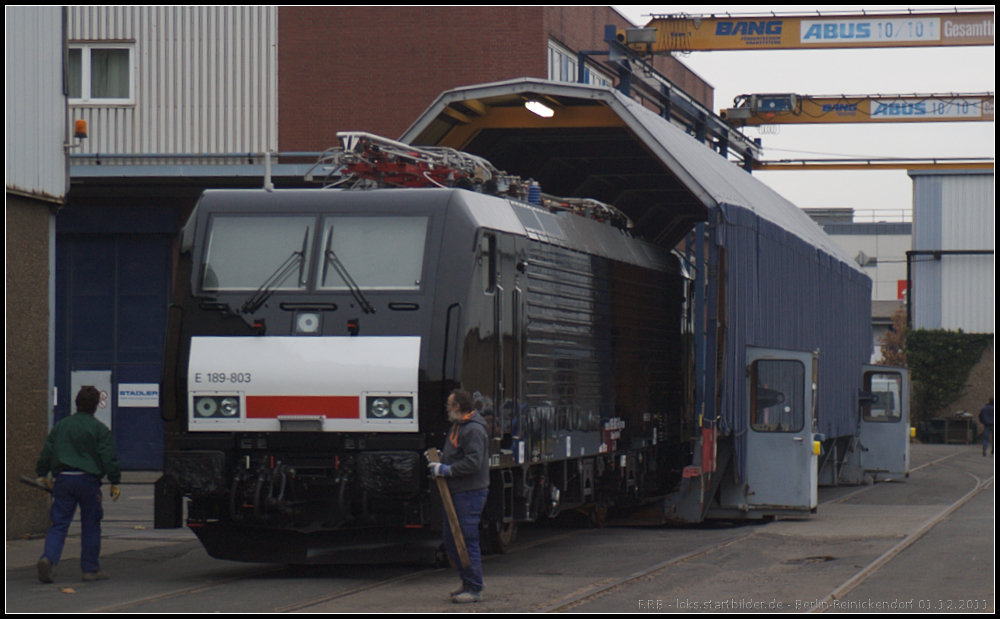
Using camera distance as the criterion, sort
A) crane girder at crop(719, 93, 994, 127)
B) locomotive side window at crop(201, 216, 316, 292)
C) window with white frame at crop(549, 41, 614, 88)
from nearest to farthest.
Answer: locomotive side window at crop(201, 216, 316, 292) < window with white frame at crop(549, 41, 614, 88) < crane girder at crop(719, 93, 994, 127)

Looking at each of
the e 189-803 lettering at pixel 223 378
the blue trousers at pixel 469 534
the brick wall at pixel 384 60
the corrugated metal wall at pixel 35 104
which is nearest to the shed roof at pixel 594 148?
the corrugated metal wall at pixel 35 104

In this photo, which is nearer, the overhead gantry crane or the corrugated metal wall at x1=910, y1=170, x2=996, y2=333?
the overhead gantry crane

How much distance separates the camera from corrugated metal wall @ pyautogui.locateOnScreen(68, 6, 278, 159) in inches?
1057

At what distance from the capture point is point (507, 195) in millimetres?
13469

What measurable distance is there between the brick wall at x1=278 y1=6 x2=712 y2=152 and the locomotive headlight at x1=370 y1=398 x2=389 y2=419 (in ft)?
54.7

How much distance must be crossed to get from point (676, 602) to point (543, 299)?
12.2 feet

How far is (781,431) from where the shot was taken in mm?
16859

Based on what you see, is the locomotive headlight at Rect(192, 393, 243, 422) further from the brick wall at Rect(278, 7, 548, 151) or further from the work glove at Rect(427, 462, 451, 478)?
the brick wall at Rect(278, 7, 548, 151)

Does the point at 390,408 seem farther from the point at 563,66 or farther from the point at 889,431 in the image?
the point at 563,66

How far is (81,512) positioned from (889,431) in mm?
17005

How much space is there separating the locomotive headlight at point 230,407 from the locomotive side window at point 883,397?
54.4 feet

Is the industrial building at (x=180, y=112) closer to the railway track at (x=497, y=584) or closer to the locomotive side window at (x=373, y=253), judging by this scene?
the railway track at (x=497, y=584)

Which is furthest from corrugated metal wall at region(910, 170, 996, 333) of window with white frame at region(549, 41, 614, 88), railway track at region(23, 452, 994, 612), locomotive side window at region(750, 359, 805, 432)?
railway track at region(23, 452, 994, 612)

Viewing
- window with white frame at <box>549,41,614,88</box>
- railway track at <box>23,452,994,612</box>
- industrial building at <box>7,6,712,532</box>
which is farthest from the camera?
window with white frame at <box>549,41,614,88</box>
